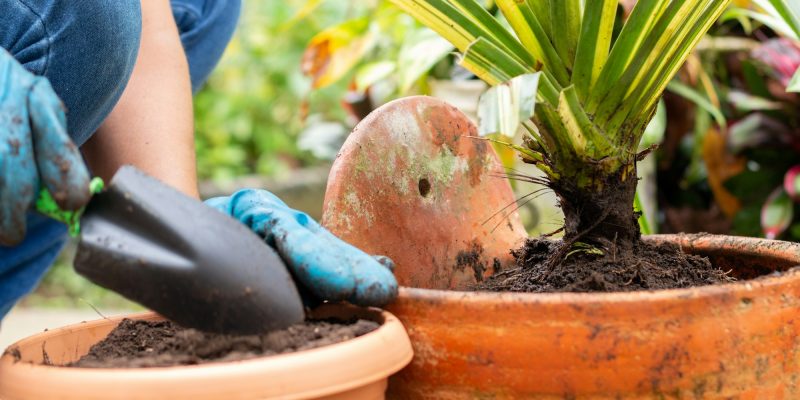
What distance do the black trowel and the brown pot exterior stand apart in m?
0.18

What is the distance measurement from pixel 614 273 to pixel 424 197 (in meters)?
0.29

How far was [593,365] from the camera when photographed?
0.73 m

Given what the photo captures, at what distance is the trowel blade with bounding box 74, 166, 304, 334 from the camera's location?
69 centimetres

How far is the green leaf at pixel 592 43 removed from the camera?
86 cm

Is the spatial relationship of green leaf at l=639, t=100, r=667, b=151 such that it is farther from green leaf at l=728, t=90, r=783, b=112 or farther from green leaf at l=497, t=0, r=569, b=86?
green leaf at l=497, t=0, r=569, b=86

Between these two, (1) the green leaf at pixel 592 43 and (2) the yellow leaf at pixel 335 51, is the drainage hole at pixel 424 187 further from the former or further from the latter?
(2) the yellow leaf at pixel 335 51

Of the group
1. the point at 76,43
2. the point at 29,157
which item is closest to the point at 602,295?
the point at 29,157

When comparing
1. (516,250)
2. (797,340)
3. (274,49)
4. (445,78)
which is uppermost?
(797,340)

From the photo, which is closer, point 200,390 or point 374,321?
point 200,390

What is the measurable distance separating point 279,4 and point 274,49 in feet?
0.95

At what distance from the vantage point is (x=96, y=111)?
1.09 m

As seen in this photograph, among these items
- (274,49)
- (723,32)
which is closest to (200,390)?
(723,32)

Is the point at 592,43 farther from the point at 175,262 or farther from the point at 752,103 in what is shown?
the point at 752,103

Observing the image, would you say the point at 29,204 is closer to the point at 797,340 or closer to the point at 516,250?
the point at 516,250
